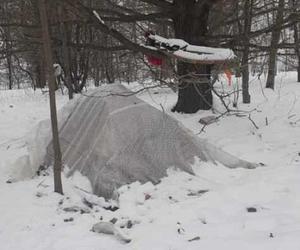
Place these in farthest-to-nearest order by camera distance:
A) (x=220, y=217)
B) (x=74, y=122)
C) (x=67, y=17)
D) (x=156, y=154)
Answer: (x=67, y=17) → (x=74, y=122) → (x=156, y=154) → (x=220, y=217)

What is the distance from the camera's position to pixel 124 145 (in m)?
5.56

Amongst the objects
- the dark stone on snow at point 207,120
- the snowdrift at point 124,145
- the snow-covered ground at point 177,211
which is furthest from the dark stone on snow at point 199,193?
the dark stone on snow at point 207,120

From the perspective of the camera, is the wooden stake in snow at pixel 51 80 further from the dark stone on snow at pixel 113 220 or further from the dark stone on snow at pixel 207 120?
the dark stone on snow at pixel 207 120

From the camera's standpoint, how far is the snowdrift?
17.7ft

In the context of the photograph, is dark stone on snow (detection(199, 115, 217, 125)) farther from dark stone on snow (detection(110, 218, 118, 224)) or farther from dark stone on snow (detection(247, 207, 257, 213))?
dark stone on snow (detection(110, 218, 118, 224))

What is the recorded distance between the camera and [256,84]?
16109 mm

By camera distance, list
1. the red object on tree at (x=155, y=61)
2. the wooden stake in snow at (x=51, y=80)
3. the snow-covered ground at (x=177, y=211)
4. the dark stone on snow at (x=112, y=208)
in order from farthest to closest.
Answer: the red object on tree at (x=155, y=61), the wooden stake in snow at (x=51, y=80), the dark stone on snow at (x=112, y=208), the snow-covered ground at (x=177, y=211)

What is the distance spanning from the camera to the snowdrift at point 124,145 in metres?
5.39

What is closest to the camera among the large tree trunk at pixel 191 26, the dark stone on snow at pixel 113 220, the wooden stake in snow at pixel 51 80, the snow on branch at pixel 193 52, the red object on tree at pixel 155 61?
the dark stone on snow at pixel 113 220

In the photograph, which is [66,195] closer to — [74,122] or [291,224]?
[74,122]

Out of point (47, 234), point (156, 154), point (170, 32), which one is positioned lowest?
point (47, 234)

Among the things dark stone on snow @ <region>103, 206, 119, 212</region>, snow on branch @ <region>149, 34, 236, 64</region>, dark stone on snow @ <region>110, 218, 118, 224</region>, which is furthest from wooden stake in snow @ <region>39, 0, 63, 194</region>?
snow on branch @ <region>149, 34, 236, 64</region>

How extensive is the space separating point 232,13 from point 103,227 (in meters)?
7.37

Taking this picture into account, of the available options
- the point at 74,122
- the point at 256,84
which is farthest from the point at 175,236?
the point at 256,84
